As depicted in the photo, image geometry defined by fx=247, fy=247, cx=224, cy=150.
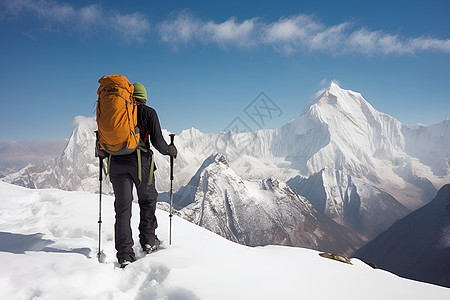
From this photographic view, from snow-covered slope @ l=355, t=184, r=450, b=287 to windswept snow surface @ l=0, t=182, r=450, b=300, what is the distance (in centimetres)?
14992

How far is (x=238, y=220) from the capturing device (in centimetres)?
18888

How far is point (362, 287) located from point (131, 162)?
6.13 m

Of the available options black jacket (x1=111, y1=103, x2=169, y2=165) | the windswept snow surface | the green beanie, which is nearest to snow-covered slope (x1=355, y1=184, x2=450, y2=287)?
the windswept snow surface

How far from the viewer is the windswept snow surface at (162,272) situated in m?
4.20

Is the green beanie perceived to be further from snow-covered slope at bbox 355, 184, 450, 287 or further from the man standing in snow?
snow-covered slope at bbox 355, 184, 450, 287

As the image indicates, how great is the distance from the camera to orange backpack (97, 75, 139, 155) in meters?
4.91

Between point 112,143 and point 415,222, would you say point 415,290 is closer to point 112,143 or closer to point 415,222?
point 112,143

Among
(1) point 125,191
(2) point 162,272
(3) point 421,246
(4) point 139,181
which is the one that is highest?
(4) point 139,181

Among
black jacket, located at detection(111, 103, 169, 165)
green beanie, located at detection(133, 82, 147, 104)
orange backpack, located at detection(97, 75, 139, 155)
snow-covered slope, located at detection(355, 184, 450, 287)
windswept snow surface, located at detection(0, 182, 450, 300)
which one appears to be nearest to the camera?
windswept snow surface, located at detection(0, 182, 450, 300)

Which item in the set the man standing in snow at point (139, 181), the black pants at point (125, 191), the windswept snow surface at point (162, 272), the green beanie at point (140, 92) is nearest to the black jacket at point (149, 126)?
the man standing in snow at point (139, 181)

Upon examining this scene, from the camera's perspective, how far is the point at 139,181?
221 inches

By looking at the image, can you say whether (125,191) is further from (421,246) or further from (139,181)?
(421,246)

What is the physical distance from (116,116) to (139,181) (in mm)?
1566

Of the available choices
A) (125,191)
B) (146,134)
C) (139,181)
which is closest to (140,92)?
(146,134)
